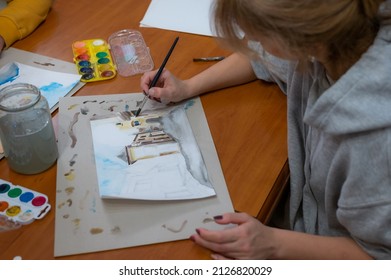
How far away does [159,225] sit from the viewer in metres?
0.74

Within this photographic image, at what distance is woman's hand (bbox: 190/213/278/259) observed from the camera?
2.34ft

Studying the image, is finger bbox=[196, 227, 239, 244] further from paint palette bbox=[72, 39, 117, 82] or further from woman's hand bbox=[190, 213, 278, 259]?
paint palette bbox=[72, 39, 117, 82]

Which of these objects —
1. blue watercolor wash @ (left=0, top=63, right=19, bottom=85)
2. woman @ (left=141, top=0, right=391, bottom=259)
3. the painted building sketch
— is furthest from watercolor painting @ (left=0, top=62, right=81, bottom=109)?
woman @ (left=141, top=0, right=391, bottom=259)

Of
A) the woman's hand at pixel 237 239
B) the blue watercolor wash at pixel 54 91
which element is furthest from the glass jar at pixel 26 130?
the woman's hand at pixel 237 239

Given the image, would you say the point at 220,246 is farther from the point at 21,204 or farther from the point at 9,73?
the point at 9,73

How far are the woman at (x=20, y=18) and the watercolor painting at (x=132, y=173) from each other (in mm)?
272

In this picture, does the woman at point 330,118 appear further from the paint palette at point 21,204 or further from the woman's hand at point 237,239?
the paint palette at point 21,204

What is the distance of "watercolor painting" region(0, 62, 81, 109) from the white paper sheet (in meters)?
0.28

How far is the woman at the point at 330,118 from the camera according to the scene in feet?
2.02

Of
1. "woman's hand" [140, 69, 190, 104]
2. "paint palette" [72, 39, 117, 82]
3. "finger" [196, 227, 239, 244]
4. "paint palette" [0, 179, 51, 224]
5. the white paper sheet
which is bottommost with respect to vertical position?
"paint palette" [0, 179, 51, 224]
